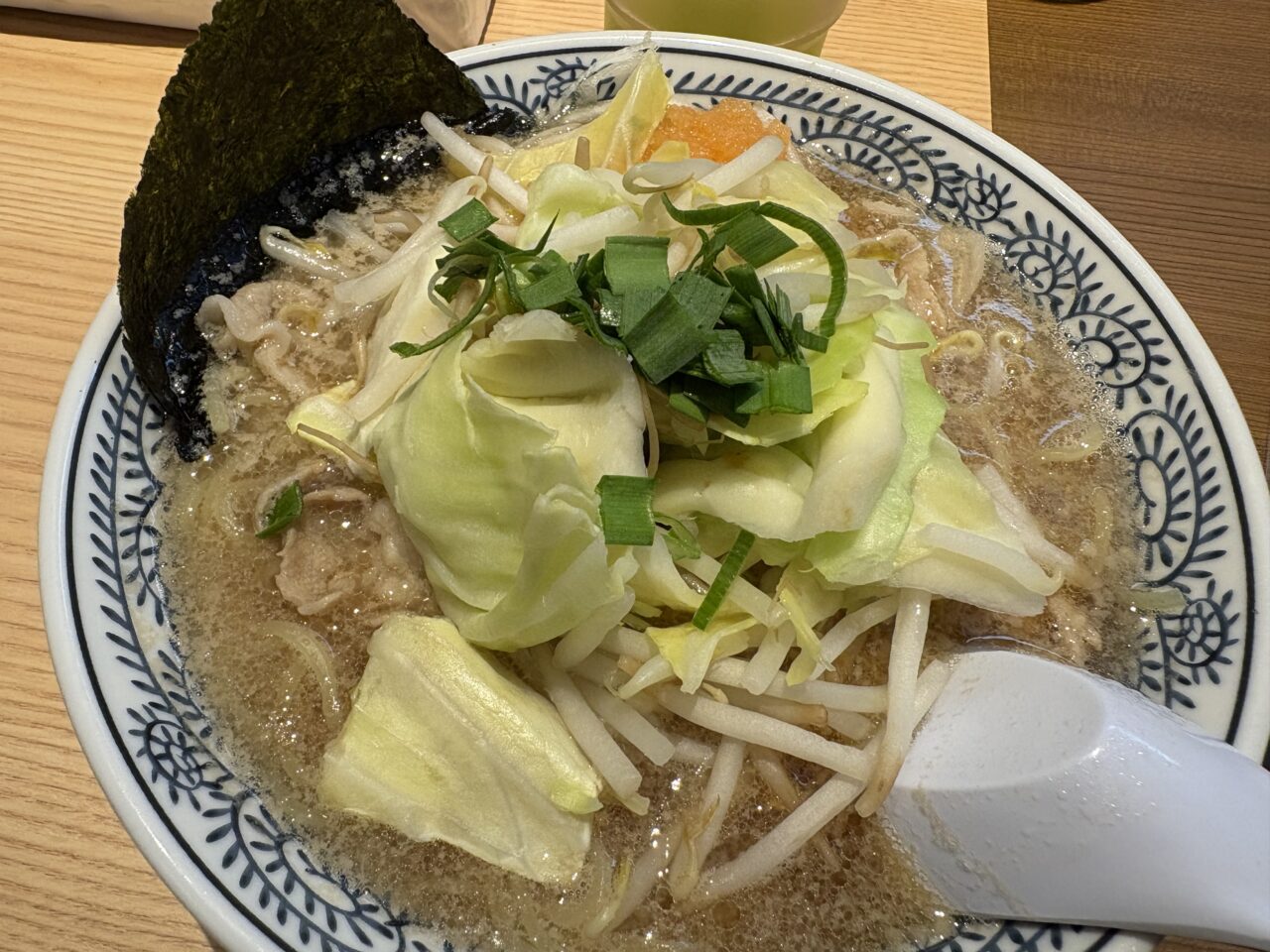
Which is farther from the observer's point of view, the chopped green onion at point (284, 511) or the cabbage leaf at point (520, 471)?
the chopped green onion at point (284, 511)

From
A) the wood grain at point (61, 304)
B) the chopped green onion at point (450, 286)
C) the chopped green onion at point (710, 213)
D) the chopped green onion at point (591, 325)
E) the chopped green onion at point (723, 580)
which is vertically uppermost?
the chopped green onion at point (710, 213)

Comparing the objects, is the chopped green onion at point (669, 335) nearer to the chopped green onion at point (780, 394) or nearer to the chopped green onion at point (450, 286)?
the chopped green onion at point (780, 394)

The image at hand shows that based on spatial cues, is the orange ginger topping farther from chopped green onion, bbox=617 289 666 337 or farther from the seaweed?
chopped green onion, bbox=617 289 666 337

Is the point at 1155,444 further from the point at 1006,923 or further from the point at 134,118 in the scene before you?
the point at 134,118

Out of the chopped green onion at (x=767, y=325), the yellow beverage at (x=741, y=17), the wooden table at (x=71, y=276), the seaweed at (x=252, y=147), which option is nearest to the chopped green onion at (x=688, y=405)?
the chopped green onion at (x=767, y=325)

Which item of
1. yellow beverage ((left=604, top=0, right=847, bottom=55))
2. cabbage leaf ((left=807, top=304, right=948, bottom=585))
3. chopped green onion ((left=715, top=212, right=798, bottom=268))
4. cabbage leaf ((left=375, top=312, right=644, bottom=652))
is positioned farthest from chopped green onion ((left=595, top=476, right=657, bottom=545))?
yellow beverage ((left=604, top=0, right=847, bottom=55))

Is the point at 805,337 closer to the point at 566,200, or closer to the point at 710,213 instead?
the point at 710,213
